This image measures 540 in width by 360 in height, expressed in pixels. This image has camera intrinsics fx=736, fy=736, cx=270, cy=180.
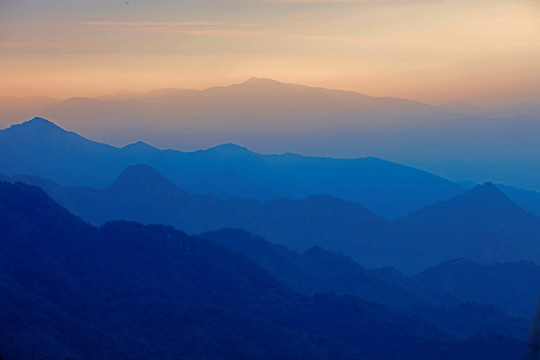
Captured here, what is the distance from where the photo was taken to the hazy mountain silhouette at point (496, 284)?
180 m

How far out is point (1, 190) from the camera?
430 feet

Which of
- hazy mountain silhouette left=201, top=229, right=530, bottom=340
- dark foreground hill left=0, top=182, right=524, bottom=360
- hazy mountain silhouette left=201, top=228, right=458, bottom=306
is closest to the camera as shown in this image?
dark foreground hill left=0, top=182, right=524, bottom=360

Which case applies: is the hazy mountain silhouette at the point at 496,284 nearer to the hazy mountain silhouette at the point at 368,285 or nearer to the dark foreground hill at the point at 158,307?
the hazy mountain silhouette at the point at 368,285

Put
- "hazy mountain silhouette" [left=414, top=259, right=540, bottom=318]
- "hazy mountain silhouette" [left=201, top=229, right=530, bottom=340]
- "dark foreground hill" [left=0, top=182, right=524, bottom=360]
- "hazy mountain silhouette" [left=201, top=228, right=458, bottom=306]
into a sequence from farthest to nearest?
"hazy mountain silhouette" [left=414, top=259, right=540, bottom=318]
"hazy mountain silhouette" [left=201, top=228, right=458, bottom=306]
"hazy mountain silhouette" [left=201, top=229, right=530, bottom=340]
"dark foreground hill" [left=0, top=182, right=524, bottom=360]

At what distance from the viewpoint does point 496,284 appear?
190500mm

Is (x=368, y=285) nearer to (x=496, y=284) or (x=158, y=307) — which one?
(x=496, y=284)

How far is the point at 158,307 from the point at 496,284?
378ft

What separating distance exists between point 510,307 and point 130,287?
336 feet

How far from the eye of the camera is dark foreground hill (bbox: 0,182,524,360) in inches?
3423

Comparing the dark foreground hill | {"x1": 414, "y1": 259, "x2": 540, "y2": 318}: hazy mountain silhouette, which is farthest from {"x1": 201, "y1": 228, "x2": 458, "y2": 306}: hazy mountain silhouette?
the dark foreground hill

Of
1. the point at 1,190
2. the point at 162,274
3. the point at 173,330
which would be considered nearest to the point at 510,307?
the point at 162,274

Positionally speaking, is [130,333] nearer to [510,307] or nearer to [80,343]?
[80,343]

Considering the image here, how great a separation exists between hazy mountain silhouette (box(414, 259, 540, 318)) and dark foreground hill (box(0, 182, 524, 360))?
66552mm

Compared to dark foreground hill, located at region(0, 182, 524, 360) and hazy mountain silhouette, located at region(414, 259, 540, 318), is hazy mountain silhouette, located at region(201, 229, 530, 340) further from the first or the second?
dark foreground hill, located at region(0, 182, 524, 360)
